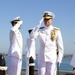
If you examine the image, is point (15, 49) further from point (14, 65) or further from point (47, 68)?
point (47, 68)

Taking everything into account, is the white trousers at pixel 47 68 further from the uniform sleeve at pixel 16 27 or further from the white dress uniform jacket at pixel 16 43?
the uniform sleeve at pixel 16 27

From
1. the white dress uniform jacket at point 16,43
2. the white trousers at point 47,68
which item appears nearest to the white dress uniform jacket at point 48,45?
the white trousers at point 47,68

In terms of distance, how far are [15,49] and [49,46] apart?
1050mm

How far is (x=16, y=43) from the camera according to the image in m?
11.0

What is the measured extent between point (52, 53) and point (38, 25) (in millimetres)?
1012

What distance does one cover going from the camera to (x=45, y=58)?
35.6 feet

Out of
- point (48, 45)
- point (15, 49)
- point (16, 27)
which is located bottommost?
point (15, 49)

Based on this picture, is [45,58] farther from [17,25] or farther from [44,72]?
[17,25]

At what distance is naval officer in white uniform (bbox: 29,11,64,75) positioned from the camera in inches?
425

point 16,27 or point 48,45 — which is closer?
point 16,27

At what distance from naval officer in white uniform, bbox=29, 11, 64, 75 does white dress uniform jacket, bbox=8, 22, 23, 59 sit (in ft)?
A: 1.58

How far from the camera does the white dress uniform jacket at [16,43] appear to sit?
10.9 meters

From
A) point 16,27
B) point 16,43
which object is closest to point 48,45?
point 16,43

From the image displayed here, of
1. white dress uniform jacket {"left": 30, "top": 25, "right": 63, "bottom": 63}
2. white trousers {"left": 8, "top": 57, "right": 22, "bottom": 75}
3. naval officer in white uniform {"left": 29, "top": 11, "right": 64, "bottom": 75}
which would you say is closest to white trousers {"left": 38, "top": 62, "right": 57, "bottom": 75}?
naval officer in white uniform {"left": 29, "top": 11, "right": 64, "bottom": 75}
